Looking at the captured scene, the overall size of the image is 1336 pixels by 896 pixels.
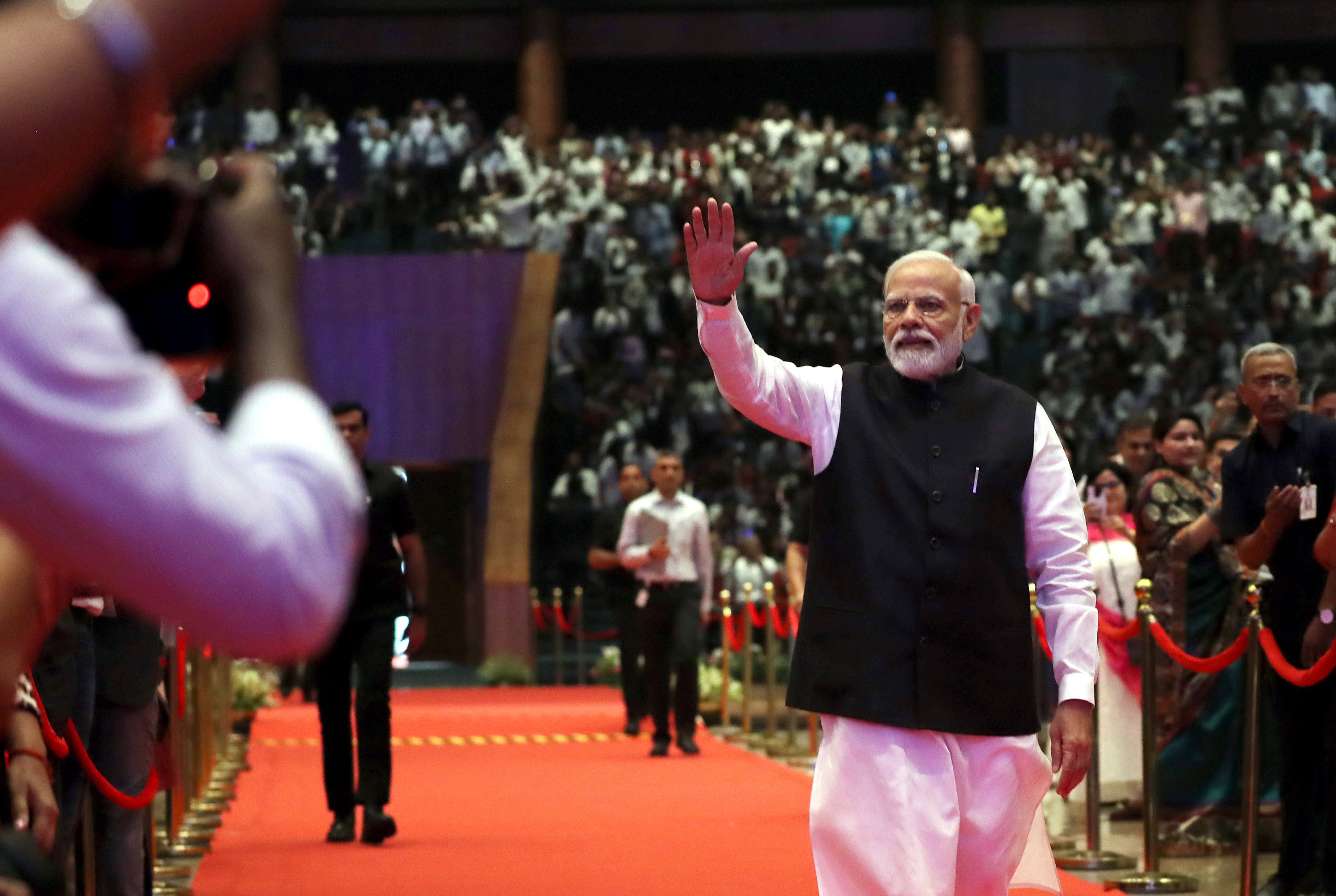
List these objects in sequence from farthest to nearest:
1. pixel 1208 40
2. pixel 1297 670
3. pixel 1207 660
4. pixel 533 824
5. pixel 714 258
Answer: pixel 1208 40 → pixel 533 824 → pixel 1207 660 → pixel 1297 670 → pixel 714 258

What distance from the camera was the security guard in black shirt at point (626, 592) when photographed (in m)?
13.5

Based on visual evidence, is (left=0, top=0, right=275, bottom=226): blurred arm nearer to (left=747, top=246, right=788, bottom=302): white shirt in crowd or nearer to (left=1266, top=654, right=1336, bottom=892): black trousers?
(left=1266, top=654, right=1336, bottom=892): black trousers

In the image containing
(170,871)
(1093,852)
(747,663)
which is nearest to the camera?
(170,871)

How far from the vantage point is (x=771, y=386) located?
4.39 metres

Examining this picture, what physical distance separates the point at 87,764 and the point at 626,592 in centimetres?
876

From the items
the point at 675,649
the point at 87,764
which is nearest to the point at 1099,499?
the point at 675,649

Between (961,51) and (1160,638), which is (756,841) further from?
(961,51)

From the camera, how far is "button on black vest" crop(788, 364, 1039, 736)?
4.19 metres

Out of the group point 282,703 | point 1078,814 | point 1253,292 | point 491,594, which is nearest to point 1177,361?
point 1253,292

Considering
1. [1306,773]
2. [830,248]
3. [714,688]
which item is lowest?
[714,688]

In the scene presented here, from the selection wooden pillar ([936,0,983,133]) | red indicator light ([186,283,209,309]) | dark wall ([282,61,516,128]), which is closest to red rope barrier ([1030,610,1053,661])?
red indicator light ([186,283,209,309])

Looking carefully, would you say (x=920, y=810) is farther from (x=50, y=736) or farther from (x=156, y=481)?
(x=156, y=481)

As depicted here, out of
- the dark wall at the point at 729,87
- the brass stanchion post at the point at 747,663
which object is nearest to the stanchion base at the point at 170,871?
the brass stanchion post at the point at 747,663

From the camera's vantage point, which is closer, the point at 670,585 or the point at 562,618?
the point at 670,585
